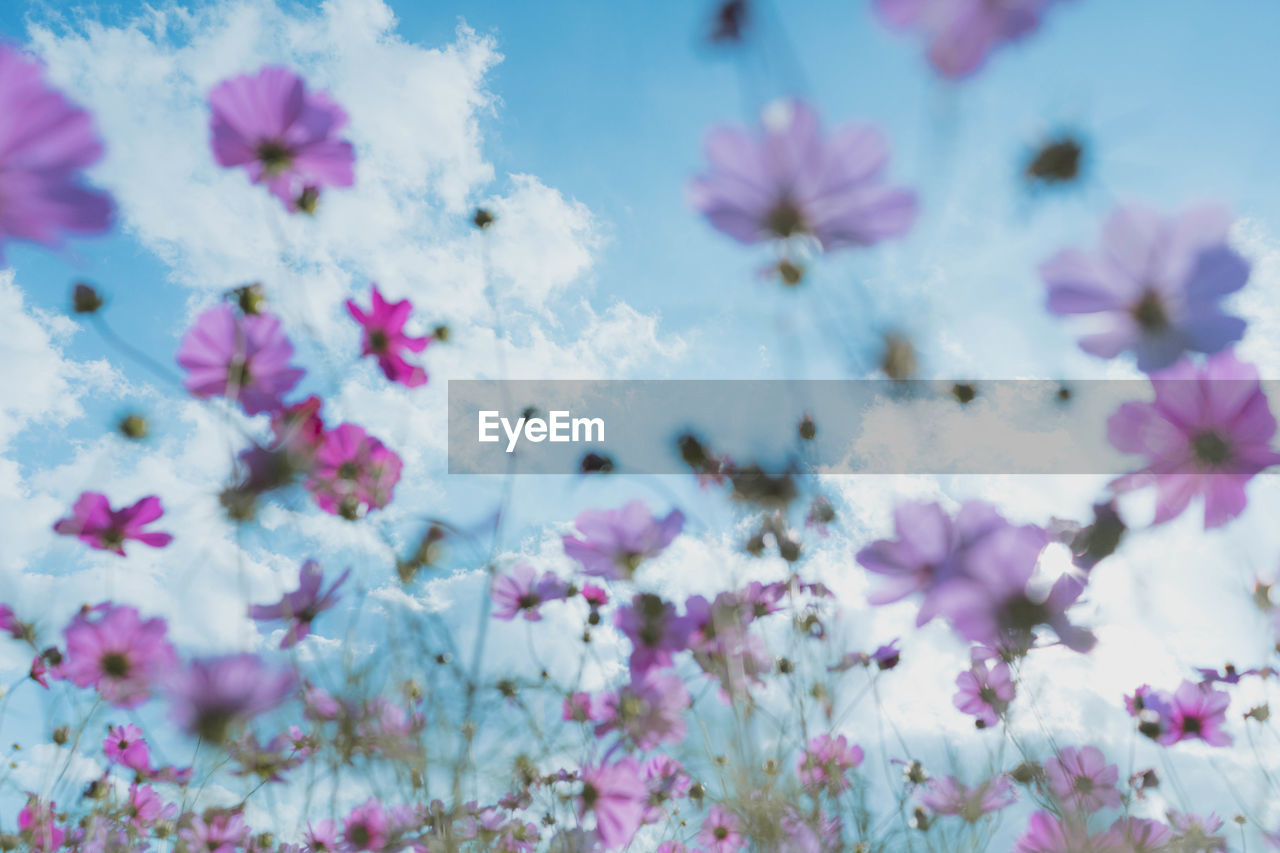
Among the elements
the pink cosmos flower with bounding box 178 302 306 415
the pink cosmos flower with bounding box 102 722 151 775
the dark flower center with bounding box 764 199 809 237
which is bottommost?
the pink cosmos flower with bounding box 102 722 151 775

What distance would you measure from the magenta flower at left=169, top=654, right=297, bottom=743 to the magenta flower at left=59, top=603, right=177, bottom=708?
0.84 ft

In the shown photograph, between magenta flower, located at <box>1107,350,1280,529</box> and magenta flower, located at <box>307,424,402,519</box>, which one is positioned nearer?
magenta flower, located at <box>1107,350,1280,529</box>

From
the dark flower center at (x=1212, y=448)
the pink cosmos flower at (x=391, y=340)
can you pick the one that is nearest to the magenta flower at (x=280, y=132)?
the pink cosmos flower at (x=391, y=340)

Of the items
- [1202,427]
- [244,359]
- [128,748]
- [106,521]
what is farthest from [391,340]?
[128,748]

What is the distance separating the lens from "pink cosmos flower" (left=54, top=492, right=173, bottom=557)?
38.7 inches

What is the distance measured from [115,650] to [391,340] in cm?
68

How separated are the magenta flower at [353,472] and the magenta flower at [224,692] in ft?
0.66

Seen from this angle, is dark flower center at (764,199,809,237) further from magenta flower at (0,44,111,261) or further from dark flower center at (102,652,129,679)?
dark flower center at (102,652,129,679)

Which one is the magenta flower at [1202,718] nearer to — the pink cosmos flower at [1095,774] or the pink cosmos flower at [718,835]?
the pink cosmos flower at [1095,774]

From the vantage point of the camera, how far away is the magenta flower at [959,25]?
408 millimetres

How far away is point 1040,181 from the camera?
0.61m

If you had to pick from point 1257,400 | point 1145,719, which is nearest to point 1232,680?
point 1145,719

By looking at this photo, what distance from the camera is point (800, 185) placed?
1.84 feet

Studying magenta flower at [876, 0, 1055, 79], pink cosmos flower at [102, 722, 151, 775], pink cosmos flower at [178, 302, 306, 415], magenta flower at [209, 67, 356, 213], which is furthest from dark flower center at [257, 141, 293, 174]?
pink cosmos flower at [102, 722, 151, 775]
